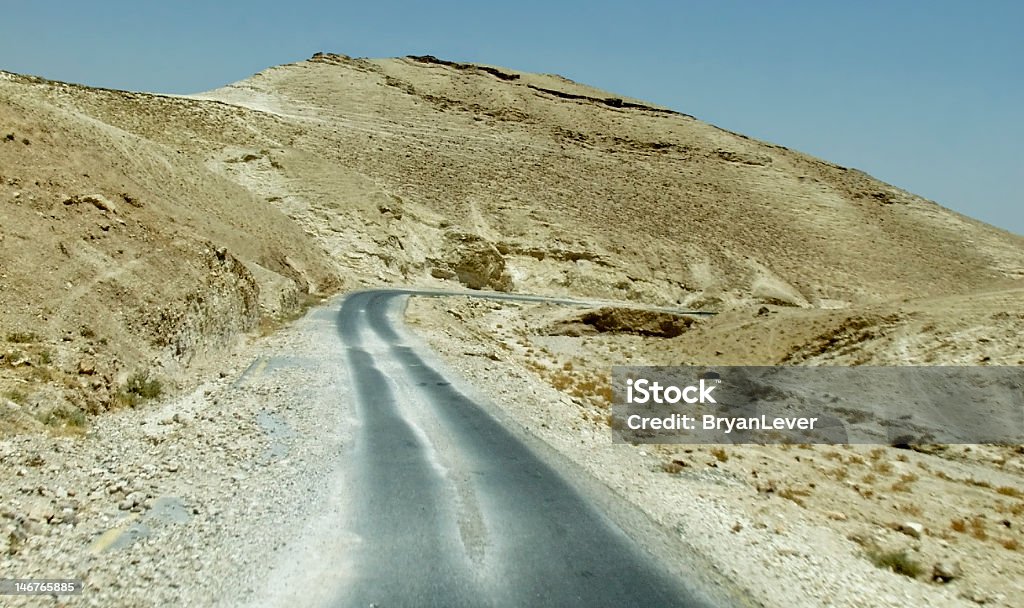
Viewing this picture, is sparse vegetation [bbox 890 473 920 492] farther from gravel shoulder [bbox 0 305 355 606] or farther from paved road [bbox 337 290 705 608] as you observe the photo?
gravel shoulder [bbox 0 305 355 606]

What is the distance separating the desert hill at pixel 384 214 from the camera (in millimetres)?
13477

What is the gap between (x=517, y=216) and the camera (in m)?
58.2

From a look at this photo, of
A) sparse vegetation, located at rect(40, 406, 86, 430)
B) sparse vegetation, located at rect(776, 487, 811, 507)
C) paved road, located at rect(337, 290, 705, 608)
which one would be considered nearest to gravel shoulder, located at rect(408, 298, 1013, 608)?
sparse vegetation, located at rect(776, 487, 811, 507)

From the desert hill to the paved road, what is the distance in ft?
15.1

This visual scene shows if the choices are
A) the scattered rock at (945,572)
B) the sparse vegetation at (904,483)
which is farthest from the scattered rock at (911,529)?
the sparse vegetation at (904,483)

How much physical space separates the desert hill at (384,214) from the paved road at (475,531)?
4615 mm

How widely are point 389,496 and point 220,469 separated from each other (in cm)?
227

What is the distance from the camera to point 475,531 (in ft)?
22.6

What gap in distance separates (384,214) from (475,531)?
4695 centimetres

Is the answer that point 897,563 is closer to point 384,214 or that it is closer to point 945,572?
point 945,572

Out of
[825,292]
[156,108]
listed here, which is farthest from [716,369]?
[156,108]

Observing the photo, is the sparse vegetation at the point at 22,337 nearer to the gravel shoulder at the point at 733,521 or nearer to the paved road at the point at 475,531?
the paved road at the point at 475,531

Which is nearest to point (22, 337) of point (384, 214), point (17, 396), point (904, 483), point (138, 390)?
point (138, 390)

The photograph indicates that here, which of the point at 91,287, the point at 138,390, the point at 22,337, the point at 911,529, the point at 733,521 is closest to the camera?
the point at 733,521
